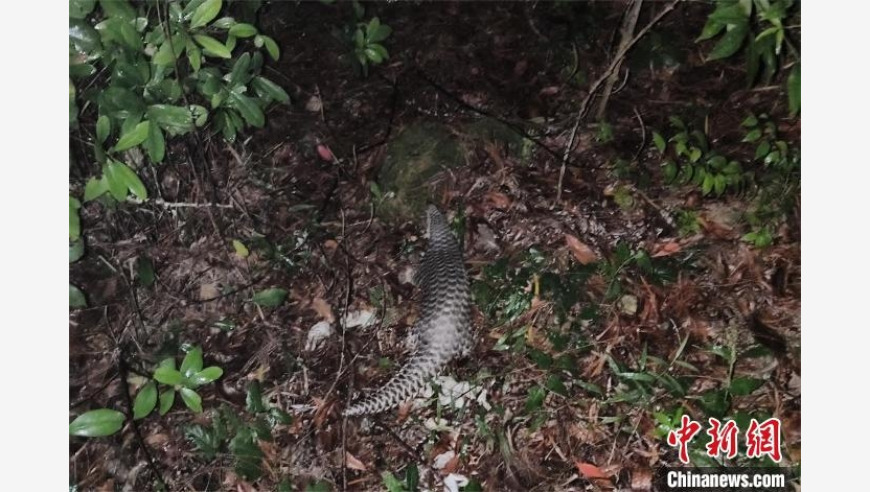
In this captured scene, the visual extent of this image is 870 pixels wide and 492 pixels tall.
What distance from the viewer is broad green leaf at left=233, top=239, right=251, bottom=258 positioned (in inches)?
68.6

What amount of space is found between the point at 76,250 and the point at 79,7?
0.66 metres

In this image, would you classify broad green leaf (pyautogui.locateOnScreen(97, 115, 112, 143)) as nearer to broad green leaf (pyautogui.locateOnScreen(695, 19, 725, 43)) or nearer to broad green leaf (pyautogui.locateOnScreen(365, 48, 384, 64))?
broad green leaf (pyautogui.locateOnScreen(365, 48, 384, 64))

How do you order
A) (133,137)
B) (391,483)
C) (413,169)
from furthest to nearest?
(413,169), (391,483), (133,137)

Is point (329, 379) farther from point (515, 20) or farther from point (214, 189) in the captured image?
point (515, 20)

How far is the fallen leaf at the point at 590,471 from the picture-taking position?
1.65 m

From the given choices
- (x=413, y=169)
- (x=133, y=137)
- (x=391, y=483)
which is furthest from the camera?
(x=413, y=169)

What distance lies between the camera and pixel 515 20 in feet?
5.82

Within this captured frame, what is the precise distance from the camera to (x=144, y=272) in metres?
1.71

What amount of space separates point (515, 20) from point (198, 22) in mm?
914

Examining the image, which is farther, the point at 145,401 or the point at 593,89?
the point at 593,89

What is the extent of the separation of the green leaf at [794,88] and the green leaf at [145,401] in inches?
78.2

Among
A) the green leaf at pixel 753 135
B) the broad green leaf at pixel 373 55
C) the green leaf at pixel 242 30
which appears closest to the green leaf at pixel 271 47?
the green leaf at pixel 242 30

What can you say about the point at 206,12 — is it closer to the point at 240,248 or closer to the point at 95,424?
the point at 240,248

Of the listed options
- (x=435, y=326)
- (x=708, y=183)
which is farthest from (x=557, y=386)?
(x=708, y=183)
